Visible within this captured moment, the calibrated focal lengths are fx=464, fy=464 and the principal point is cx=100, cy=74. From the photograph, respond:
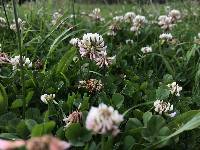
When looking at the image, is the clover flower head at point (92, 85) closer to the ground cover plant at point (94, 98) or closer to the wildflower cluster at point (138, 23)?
the ground cover plant at point (94, 98)

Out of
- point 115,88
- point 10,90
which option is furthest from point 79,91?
point 10,90

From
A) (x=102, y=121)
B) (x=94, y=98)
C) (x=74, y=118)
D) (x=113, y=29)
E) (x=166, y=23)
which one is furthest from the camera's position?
(x=166, y=23)

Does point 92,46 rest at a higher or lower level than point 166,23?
higher

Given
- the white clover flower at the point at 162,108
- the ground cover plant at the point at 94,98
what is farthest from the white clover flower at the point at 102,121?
the white clover flower at the point at 162,108

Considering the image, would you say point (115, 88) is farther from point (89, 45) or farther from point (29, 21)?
point (29, 21)

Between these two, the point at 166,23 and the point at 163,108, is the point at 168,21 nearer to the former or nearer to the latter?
the point at 166,23

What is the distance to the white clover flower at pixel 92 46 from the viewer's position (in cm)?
146

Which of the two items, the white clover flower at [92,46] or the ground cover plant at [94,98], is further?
the white clover flower at [92,46]

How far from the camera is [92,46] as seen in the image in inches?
58.1

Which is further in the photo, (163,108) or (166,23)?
(166,23)

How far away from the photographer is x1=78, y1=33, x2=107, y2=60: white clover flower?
1.46m

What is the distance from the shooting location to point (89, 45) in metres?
1.48

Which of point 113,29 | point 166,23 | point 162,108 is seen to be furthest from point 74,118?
point 166,23

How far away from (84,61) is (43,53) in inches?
11.1
